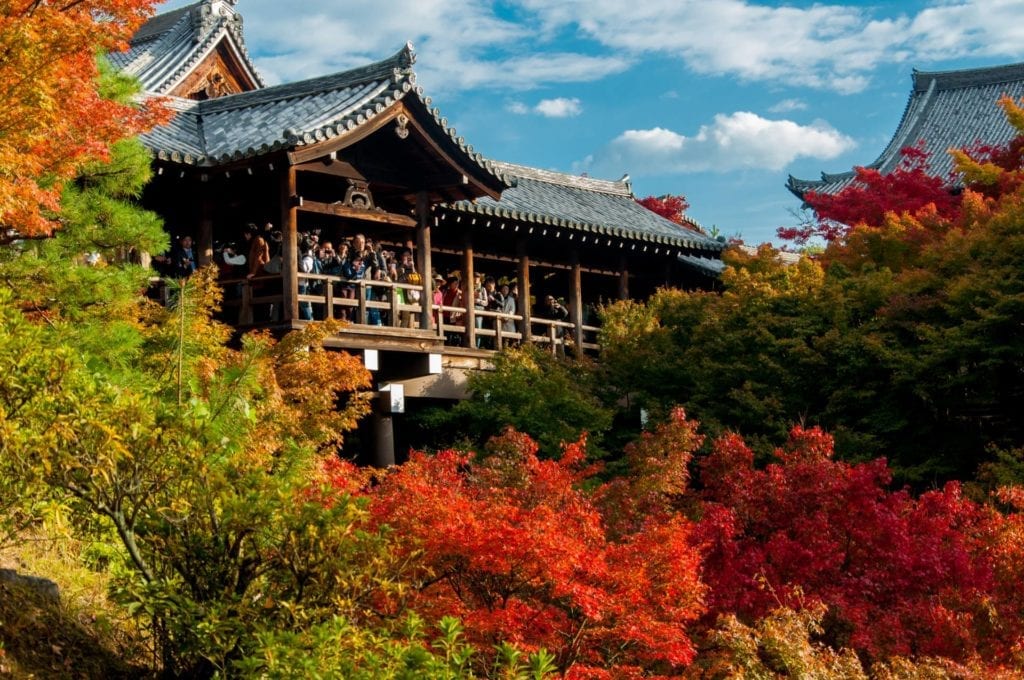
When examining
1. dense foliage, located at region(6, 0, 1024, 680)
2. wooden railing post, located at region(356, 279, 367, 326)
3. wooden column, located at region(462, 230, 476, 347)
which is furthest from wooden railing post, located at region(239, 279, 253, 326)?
wooden column, located at region(462, 230, 476, 347)

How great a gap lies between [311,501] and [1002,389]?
12208 mm

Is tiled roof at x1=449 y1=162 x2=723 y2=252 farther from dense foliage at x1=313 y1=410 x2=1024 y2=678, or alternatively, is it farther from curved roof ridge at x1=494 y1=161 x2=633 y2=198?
dense foliage at x1=313 y1=410 x2=1024 y2=678

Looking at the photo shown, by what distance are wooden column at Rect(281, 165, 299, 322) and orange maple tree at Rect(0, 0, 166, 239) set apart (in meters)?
4.72

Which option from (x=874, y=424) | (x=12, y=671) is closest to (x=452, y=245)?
(x=874, y=424)

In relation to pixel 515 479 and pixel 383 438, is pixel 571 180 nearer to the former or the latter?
pixel 383 438

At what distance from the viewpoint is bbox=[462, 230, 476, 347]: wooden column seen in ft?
71.0

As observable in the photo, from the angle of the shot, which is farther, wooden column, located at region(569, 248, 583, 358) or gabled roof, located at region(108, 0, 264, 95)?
gabled roof, located at region(108, 0, 264, 95)

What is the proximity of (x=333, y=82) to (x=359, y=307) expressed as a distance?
4291 mm

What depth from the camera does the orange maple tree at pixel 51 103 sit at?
409 inches

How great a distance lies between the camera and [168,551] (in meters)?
8.00

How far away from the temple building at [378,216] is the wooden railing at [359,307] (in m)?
0.03

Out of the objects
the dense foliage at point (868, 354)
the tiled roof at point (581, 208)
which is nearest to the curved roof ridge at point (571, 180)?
the tiled roof at point (581, 208)

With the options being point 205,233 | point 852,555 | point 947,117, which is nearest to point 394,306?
point 205,233

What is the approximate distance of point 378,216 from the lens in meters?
19.8
